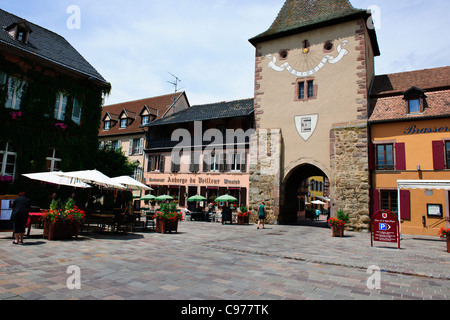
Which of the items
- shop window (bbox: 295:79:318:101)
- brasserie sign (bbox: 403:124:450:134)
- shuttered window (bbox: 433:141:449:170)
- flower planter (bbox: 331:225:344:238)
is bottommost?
flower planter (bbox: 331:225:344:238)

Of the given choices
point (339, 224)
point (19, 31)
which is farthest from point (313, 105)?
point (19, 31)

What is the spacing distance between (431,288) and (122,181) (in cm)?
1152

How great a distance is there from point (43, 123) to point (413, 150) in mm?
20051

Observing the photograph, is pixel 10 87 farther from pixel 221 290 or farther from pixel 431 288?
pixel 431 288

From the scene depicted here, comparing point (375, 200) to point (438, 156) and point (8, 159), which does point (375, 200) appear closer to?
point (438, 156)

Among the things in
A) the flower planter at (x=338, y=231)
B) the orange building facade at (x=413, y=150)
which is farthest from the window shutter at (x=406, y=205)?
the flower planter at (x=338, y=231)

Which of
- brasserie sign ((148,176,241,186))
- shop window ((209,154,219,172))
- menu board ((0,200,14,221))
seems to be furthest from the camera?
shop window ((209,154,219,172))

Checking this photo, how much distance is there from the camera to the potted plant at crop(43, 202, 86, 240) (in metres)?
9.30

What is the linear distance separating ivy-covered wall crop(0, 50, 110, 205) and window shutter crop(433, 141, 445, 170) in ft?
63.0

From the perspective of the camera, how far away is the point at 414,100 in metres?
17.3

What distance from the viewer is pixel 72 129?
1700 centimetres

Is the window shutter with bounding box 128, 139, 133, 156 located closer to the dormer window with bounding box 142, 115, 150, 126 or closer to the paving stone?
the dormer window with bounding box 142, 115, 150, 126

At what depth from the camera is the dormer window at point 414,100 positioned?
1703cm

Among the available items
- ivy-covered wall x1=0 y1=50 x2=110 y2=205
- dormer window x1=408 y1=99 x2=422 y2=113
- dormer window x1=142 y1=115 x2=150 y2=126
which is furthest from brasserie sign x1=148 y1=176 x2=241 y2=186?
dormer window x1=408 y1=99 x2=422 y2=113
